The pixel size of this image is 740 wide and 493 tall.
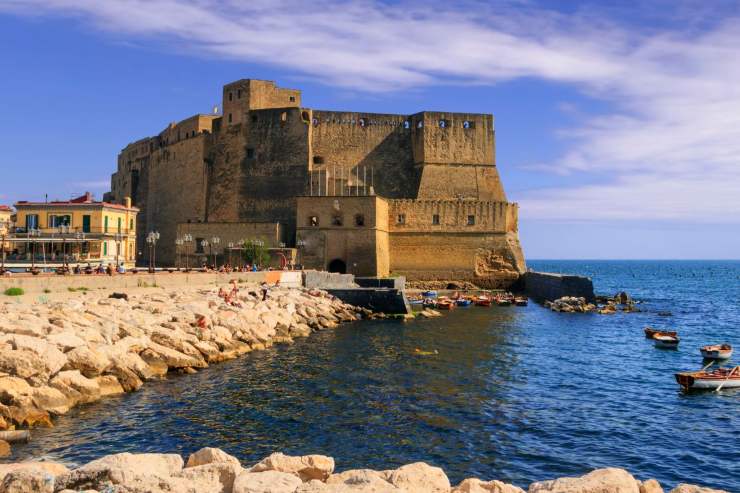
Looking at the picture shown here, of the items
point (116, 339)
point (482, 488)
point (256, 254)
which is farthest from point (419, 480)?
point (256, 254)

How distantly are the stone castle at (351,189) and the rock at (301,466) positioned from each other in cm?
3128

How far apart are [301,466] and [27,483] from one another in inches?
113

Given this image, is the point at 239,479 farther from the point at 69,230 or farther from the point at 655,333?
the point at 69,230

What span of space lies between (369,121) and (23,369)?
3616cm

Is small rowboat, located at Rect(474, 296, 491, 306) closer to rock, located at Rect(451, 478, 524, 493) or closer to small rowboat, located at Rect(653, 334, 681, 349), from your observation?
small rowboat, located at Rect(653, 334, 681, 349)

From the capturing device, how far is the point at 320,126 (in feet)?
146

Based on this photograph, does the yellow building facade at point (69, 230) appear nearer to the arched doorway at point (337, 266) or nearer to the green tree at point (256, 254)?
the green tree at point (256, 254)

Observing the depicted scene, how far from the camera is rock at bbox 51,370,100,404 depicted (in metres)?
12.1

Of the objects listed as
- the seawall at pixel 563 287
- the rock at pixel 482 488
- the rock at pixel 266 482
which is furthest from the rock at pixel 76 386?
the seawall at pixel 563 287

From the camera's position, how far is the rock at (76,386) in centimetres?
1205

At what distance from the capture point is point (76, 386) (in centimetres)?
1231

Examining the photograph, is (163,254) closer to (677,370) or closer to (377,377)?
(377,377)

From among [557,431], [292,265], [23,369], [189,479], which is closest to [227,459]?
[189,479]

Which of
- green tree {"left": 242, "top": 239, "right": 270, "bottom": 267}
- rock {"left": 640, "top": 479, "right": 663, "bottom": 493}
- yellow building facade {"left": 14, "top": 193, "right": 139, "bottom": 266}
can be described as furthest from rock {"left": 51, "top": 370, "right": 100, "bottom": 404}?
green tree {"left": 242, "top": 239, "right": 270, "bottom": 267}
